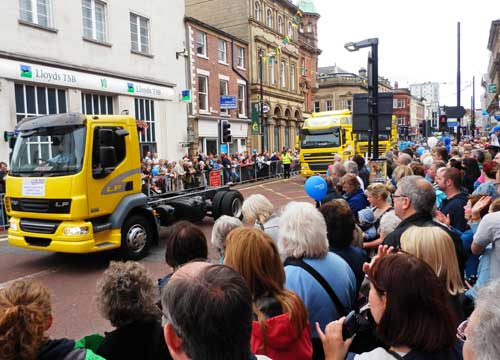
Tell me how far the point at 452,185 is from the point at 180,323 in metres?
4.42

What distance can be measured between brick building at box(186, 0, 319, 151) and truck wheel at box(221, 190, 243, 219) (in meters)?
20.6

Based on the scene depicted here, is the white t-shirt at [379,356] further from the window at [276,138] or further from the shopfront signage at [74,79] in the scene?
the window at [276,138]

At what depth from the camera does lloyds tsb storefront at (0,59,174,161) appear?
47.0 feet

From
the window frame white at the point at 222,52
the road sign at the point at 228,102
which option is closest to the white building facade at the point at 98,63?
the road sign at the point at 228,102

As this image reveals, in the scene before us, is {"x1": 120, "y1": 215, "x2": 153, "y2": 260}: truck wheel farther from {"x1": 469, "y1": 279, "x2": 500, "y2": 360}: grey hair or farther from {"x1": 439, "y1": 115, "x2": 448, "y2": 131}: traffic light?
{"x1": 439, "y1": 115, "x2": 448, "y2": 131}: traffic light

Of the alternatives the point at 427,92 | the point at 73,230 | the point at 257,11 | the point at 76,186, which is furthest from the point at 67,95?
the point at 427,92

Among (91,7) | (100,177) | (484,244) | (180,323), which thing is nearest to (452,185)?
(484,244)

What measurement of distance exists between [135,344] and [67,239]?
17.3ft

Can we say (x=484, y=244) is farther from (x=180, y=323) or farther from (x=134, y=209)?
(x=134, y=209)

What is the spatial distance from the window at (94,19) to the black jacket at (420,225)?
1753cm

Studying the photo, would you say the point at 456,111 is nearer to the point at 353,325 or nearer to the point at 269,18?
the point at 353,325

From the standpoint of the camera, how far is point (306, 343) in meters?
2.25

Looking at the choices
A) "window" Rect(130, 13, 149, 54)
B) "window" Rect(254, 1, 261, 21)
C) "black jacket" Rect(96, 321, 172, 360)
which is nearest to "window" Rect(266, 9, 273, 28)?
"window" Rect(254, 1, 261, 21)

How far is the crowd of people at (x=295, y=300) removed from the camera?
141 centimetres
